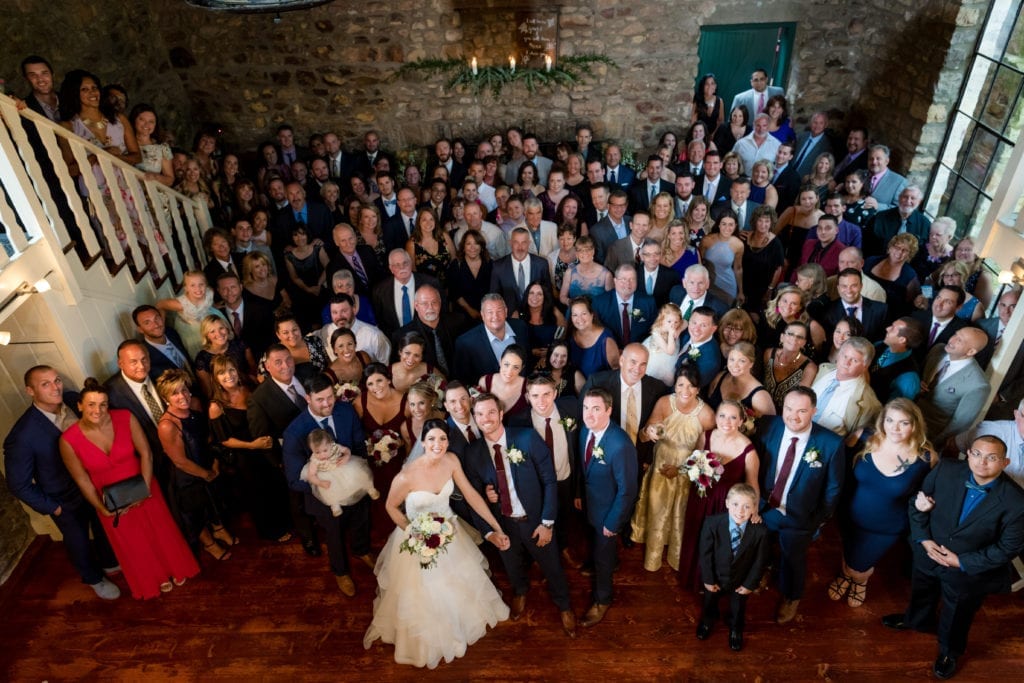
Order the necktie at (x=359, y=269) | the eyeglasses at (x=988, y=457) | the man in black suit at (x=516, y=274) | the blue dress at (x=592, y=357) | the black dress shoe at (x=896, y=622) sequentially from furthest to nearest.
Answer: the necktie at (x=359, y=269) → the man in black suit at (x=516, y=274) → the blue dress at (x=592, y=357) → the black dress shoe at (x=896, y=622) → the eyeglasses at (x=988, y=457)

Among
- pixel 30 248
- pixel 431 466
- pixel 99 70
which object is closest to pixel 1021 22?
pixel 431 466

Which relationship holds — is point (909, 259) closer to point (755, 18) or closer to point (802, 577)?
point (802, 577)

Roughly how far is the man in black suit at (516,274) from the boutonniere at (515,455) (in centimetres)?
203

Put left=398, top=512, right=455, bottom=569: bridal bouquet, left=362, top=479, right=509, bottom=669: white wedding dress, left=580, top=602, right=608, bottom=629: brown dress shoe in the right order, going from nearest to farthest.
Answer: left=398, top=512, right=455, bottom=569: bridal bouquet, left=362, top=479, right=509, bottom=669: white wedding dress, left=580, top=602, right=608, bottom=629: brown dress shoe

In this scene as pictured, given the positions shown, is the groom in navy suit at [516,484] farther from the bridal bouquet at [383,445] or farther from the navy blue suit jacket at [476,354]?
the navy blue suit jacket at [476,354]

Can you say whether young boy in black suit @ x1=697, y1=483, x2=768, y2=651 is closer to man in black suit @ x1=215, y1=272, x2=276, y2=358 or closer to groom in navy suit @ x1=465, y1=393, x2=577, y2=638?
groom in navy suit @ x1=465, y1=393, x2=577, y2=638

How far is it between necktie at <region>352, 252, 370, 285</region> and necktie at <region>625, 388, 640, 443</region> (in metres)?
3.02

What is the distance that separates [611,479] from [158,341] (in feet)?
10.7

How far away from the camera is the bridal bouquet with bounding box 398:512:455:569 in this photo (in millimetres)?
3730

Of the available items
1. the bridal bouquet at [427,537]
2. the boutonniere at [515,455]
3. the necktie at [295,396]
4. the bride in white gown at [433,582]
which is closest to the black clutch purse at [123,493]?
the necktie at [295,396]

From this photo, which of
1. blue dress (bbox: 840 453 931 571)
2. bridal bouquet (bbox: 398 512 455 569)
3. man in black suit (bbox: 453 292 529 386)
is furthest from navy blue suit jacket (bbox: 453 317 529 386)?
blue dress (bbox: 840 453 931 571)

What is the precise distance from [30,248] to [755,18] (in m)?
8.01

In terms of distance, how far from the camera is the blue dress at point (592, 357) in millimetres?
4820

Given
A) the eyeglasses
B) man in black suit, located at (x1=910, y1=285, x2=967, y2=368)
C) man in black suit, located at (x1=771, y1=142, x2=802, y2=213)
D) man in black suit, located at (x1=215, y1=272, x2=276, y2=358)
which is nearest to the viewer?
the eyeglasses
